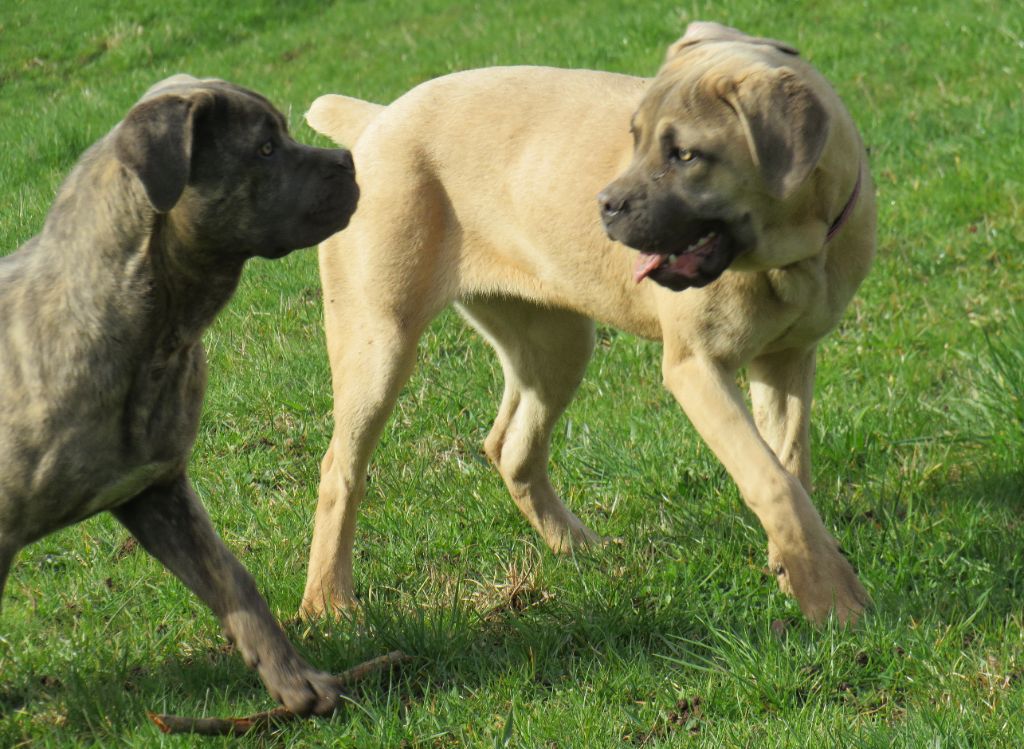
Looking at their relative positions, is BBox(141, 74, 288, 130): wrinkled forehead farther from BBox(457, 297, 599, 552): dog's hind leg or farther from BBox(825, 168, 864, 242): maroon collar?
BBox(825, 168, 864, 242): maroon collar

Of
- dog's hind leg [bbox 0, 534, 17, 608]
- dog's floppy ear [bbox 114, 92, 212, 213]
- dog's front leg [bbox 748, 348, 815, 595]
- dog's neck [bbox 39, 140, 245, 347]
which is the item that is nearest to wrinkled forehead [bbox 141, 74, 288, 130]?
dog's floppy ear [bbox 114, 92, 212, 213]

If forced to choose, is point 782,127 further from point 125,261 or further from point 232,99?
point 125,261

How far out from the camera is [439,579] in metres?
4.42

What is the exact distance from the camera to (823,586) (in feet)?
12.8

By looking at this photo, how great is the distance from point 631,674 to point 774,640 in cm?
40

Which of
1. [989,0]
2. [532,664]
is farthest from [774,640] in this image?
[989,0]

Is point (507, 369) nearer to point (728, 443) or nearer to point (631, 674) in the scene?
point (728, 443)

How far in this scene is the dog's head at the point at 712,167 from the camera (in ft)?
12.5

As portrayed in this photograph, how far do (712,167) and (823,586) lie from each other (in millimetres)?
1221

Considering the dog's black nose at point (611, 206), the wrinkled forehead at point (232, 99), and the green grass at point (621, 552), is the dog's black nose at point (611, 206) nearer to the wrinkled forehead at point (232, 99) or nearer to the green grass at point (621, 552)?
the wrinkled forehead at point (232, 99)

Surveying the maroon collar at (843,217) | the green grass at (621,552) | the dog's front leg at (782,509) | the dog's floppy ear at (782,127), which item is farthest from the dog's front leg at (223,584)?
the maroon collar at (843,217)

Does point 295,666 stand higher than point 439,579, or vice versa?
point 295,666

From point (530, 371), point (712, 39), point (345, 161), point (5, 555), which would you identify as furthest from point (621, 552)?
point (5, 555)

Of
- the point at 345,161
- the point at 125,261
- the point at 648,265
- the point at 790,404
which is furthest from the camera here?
the point at 790,404
